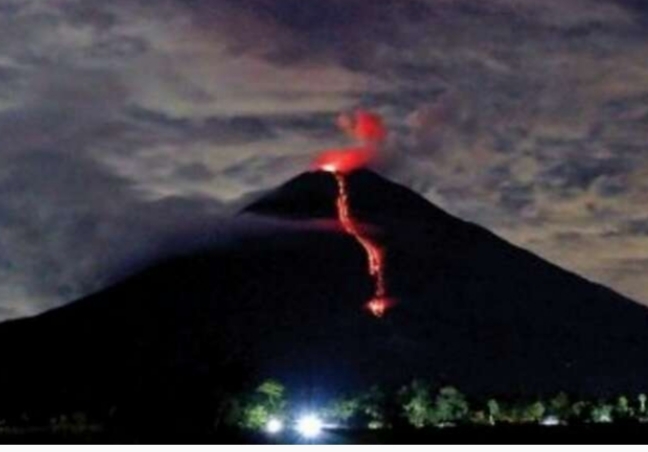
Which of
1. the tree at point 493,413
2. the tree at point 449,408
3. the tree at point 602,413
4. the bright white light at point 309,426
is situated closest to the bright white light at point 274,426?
the bright white light at point 309,426

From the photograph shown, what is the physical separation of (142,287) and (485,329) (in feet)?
152

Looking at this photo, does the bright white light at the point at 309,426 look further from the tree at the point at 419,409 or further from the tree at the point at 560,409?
the tree at the point at 560,409

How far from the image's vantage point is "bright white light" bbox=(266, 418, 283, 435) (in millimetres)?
77938

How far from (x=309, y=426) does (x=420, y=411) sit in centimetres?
730

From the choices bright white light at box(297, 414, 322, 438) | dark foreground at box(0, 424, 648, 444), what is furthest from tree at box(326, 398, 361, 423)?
dark foreground at box(0, 424, 648, 444)

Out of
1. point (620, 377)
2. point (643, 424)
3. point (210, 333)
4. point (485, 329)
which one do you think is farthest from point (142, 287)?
point (643, 424)

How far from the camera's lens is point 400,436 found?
7475 centimetres

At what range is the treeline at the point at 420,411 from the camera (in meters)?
79.9

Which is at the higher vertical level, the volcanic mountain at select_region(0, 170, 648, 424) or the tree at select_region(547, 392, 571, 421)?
the volcanic mountain at select_region(0, 170, 648, 424)

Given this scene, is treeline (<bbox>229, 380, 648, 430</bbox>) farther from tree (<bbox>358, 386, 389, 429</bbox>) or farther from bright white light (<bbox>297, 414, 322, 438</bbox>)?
bright white light (<bbox>297, 414, 322, 438</bbox>)

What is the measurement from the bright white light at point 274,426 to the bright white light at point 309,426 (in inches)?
45.0

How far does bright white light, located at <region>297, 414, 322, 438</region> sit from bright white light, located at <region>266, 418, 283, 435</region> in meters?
1.14

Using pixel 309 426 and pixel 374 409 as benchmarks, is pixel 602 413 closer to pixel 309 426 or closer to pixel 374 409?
pixel 374 409

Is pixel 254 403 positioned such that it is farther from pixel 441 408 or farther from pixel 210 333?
pixel 210 333
